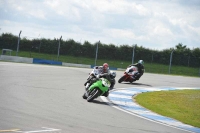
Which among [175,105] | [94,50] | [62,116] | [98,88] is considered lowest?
[175,105]

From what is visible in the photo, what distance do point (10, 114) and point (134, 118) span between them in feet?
12.0

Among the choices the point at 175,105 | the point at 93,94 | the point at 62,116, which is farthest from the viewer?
the point at 175,105

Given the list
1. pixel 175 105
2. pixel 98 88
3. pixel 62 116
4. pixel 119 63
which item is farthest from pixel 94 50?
pixel 62 116

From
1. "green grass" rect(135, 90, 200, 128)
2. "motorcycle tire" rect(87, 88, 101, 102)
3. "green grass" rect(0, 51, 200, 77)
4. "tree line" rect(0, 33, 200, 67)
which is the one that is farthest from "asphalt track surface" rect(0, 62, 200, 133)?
"green grass" rect(0, 51, 200, 77)

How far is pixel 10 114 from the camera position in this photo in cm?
962

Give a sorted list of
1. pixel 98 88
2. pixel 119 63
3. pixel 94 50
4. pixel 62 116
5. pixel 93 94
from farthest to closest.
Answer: pixel 119 63 → pixel 94 50 → pixel 98 88 → pixel 93 94 → pixel 62 116

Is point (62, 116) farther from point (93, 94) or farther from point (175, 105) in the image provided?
point (175, 105)

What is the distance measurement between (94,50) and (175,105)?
24.3 metres

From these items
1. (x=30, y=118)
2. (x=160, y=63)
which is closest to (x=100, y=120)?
(x=30, y=118)

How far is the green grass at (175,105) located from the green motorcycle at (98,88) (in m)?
1.71

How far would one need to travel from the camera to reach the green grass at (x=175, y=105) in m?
13.7

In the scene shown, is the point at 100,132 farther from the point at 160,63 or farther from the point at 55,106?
the point at 160,63

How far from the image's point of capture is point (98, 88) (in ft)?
47.6

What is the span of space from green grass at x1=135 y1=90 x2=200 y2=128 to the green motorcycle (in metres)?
1.71
